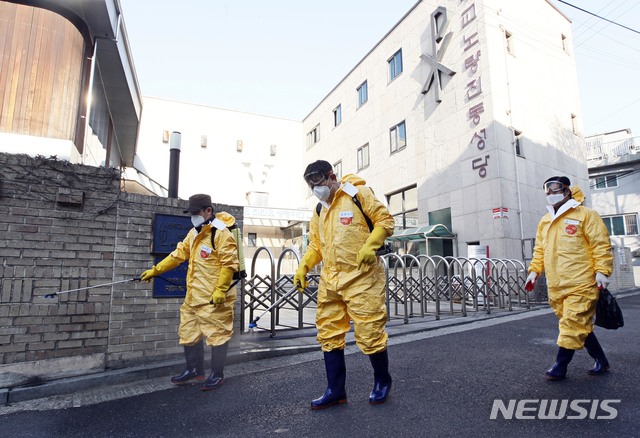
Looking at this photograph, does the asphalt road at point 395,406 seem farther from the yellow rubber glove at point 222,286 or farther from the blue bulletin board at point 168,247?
the blue bulletin board at point 168,247

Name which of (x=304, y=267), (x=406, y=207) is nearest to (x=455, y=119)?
(x=406, y=207)

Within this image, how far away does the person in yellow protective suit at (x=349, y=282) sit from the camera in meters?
2.85

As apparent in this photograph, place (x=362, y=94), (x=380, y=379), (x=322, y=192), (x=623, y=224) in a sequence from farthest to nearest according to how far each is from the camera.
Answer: (x=623, y=224) < (x=362, y=94) < (x=322, y=192) < (x=380, y=379)

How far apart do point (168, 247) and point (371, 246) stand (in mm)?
2625

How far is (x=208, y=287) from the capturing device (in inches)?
147

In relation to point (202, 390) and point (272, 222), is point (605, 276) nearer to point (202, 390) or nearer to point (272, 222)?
point (202, 390)

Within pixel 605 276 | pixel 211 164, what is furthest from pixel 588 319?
pixel 211 164

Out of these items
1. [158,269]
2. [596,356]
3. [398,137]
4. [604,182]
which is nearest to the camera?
[596,356]

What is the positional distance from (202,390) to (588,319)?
3.46 metres

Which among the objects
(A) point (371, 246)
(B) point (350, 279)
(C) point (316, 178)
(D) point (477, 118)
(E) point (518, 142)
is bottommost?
(B) point (350, 279)

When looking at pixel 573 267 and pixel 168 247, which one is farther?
pixel 168 247

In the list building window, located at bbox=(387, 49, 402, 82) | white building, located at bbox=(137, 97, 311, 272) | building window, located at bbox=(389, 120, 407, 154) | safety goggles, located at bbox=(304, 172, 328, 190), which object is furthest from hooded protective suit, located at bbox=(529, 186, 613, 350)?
white building, located at bbox=(137, 97, 311, 272)

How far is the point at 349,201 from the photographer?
3.10 m

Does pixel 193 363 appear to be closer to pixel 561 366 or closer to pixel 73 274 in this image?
pixel 73 274
